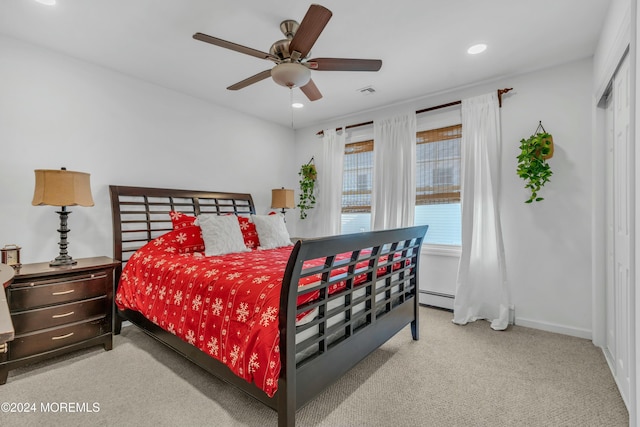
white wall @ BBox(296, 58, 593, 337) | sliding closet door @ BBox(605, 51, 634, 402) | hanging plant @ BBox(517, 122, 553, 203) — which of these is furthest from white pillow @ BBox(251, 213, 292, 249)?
sliding closet door @ BBox(605, 51, 634, 402)

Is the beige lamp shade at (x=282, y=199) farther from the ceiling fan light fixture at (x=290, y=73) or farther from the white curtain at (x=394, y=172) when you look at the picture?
the ceiling fan light fixture at (x=290, y=73)

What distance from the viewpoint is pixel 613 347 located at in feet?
7.69

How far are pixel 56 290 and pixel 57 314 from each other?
19 cm

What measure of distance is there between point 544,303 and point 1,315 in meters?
3.93

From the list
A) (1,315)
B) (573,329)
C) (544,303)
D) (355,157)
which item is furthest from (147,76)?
(573,329)

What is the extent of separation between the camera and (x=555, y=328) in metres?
3.03

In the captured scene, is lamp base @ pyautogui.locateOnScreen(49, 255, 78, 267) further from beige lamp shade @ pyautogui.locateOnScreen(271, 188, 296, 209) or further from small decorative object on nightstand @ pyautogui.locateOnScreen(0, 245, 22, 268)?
beige lamp shade @ pyautogui.locateOnScreen(271, 188, 296, 209)

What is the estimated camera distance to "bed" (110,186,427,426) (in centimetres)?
151

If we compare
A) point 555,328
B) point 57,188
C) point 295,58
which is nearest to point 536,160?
point 555,328

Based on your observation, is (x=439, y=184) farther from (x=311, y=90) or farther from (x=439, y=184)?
(x=311, y=90)

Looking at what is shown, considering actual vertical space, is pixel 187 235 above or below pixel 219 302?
above

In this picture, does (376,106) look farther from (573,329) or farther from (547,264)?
(573,329)

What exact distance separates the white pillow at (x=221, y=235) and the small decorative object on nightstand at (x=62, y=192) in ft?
3.23

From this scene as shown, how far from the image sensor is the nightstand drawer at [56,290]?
7.38ft
